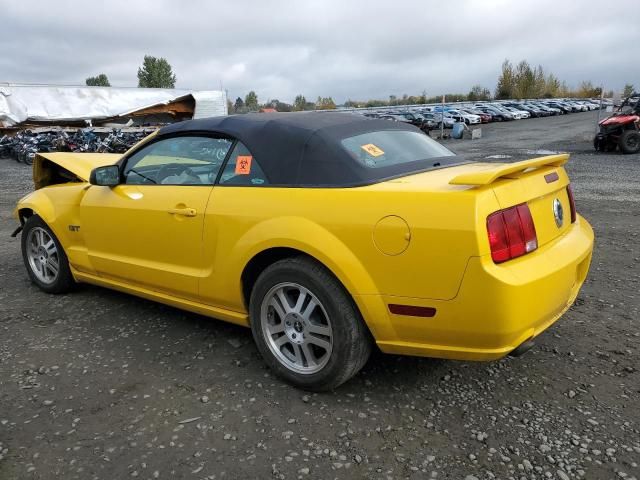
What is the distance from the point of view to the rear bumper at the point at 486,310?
2.24m

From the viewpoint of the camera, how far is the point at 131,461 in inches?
91.5

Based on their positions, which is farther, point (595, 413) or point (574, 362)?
point (574, 362)

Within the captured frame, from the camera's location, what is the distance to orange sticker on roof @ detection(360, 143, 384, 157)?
2980mm

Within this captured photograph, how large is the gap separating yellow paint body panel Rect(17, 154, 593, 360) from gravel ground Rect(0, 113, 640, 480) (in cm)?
38

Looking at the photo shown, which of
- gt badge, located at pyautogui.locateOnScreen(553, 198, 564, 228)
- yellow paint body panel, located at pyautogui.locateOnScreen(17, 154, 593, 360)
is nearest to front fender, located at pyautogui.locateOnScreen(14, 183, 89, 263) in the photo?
yellow paint body panel, located at pyautogui.locateOnScreen(17, 154, 593, 360)

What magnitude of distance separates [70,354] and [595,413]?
10.1ft

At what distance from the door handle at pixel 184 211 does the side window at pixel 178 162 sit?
19cm

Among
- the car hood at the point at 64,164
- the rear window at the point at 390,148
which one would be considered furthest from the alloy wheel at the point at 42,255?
the rear window at the point at 390,148

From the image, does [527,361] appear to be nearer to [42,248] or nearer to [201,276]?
[201,276]

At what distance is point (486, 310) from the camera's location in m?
2.25

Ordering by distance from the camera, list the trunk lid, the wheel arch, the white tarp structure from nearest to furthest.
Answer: the trunk lid < the wheel arch < the white tarp structure

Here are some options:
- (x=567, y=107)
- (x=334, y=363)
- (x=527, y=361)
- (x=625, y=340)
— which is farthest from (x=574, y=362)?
(x=567, y=107)

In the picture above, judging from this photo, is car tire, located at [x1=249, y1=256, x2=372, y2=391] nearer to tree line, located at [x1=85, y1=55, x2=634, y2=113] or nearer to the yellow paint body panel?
the yellow paint body panel

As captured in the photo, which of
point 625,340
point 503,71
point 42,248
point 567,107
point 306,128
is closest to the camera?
point 306,128
